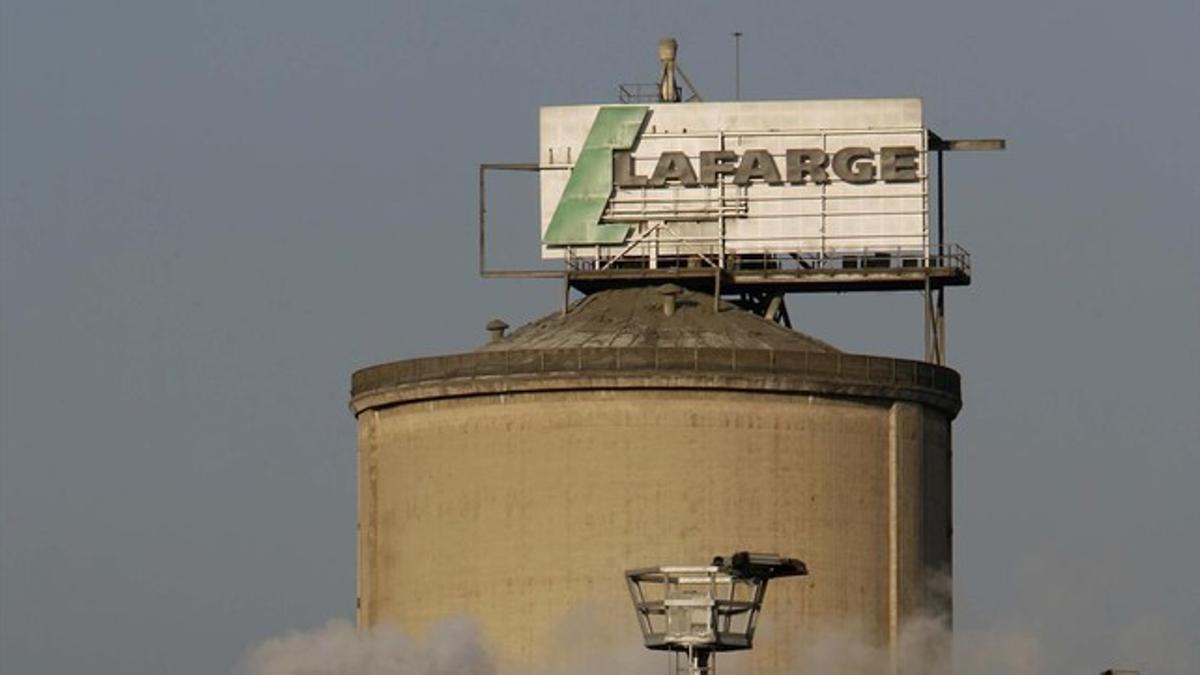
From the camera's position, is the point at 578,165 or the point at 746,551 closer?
the point at 746,551

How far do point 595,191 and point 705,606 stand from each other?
83.1 feet

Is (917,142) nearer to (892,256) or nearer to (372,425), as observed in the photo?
Answer: (892,256)

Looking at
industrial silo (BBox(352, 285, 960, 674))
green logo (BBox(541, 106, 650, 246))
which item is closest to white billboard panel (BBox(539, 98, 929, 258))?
green logo (BBox(541, 106, 650, 246))

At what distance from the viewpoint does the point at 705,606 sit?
511 feet

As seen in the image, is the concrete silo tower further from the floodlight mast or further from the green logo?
the floodlight mast

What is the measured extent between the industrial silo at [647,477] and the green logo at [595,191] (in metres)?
5.24

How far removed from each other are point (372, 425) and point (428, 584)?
18.8ft

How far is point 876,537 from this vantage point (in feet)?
564

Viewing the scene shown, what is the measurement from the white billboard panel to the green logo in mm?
30

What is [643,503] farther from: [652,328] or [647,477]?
[652,328]

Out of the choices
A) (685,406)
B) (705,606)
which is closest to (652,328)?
(685,406)

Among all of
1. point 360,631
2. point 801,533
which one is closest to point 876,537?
point 801,533

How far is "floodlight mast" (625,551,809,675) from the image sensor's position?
155m

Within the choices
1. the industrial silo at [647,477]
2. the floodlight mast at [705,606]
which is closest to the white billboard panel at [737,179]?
the industrial silo at [647,477]
